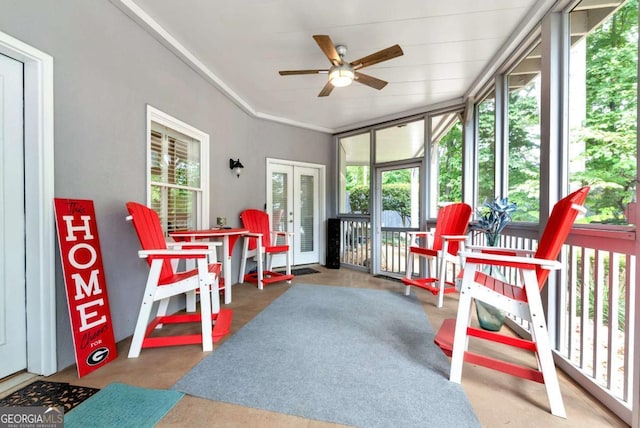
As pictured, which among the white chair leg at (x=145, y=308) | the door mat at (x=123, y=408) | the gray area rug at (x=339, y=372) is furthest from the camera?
the white chair leg at (x=145, y=308)

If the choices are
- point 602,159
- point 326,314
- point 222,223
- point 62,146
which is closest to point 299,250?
point 222,223

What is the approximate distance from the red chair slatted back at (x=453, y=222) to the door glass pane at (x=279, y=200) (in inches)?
104

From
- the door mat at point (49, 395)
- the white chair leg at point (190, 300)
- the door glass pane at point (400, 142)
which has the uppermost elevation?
the door glass pane at point (400, 142)

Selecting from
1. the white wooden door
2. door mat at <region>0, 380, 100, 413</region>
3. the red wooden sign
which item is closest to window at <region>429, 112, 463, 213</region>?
the red wooden sign

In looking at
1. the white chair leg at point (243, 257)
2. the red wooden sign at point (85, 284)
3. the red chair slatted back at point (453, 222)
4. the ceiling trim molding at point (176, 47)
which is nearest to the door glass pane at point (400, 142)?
the red chair slatted back at point (453, 222)

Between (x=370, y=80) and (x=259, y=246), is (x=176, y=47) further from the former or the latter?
(x=259, y=246)

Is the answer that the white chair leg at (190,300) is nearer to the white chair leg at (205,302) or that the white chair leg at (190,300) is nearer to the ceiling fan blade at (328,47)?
the white chair leg at (205,302)

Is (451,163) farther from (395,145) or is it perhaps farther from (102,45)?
(102,45)

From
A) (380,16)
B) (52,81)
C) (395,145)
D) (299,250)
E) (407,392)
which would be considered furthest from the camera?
(299,250)

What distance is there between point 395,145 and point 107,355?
14.5 ft

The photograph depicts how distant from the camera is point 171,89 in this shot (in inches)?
102

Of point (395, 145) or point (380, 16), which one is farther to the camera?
point (395, 145)

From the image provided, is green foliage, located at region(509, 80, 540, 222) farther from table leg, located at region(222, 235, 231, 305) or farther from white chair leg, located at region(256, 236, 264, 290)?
table leg, located at region(222, 235, 231, 305)

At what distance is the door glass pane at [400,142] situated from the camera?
13.6ft
